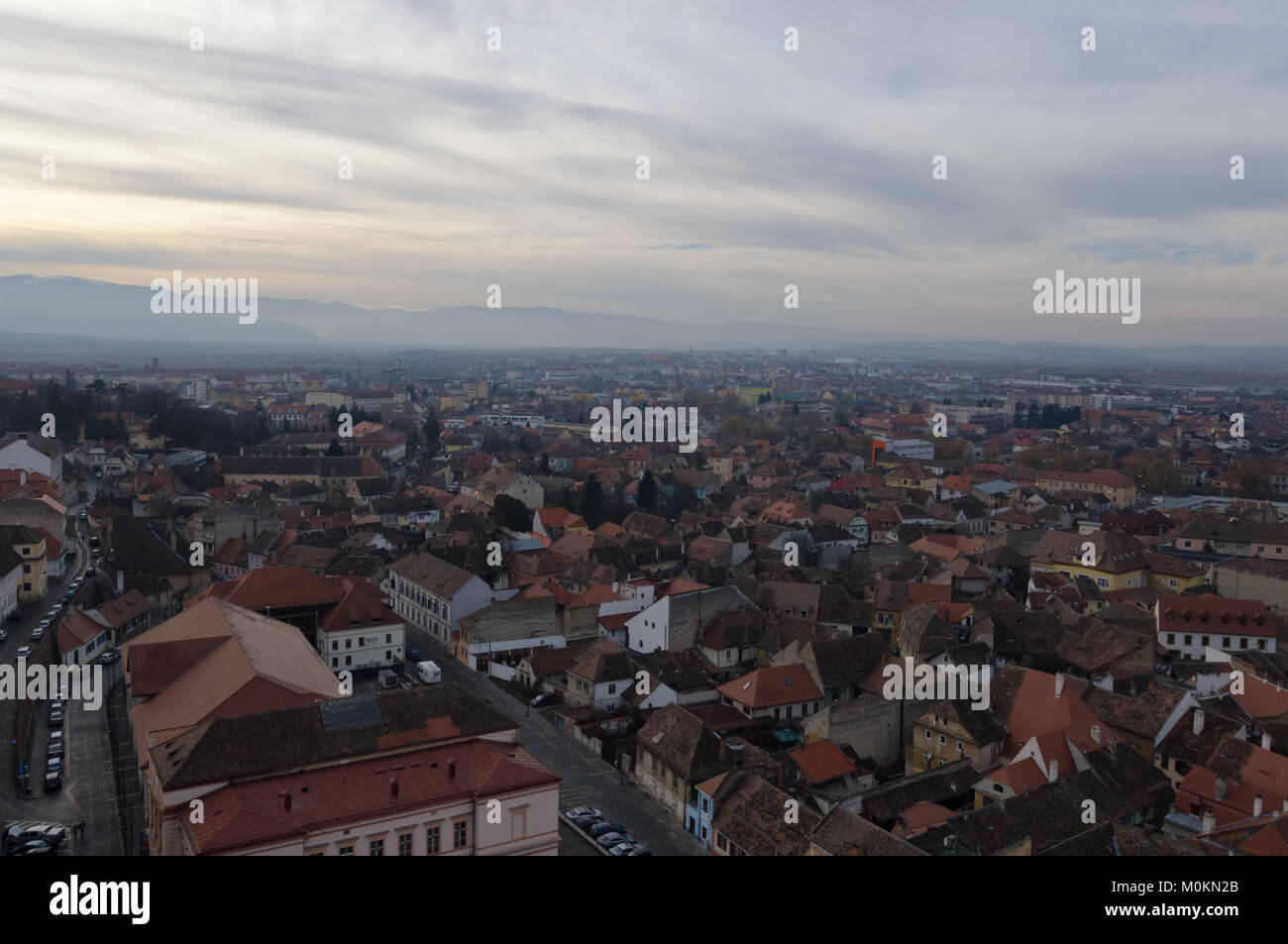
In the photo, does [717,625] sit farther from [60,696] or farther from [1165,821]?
[60,696]

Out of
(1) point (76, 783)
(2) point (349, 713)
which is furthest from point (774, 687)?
(1) point (76, 783)

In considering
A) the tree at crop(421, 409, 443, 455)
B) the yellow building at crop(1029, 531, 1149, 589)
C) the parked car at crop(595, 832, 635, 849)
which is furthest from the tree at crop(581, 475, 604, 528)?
the tree at crop(421, 409, 443, 455)

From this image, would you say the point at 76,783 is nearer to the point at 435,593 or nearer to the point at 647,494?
the point at 435,593

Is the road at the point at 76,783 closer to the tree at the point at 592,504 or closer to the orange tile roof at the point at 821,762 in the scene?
the orange tile roof at the point at 821,762

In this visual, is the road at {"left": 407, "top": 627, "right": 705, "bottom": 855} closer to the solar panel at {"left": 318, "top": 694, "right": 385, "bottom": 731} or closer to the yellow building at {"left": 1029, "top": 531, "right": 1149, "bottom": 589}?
the solar panel at {"left": 318, "top": 694, "right": 385, "bottom": 731}

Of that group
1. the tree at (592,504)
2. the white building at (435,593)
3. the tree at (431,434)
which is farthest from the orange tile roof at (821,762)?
the tree at (431,434)
